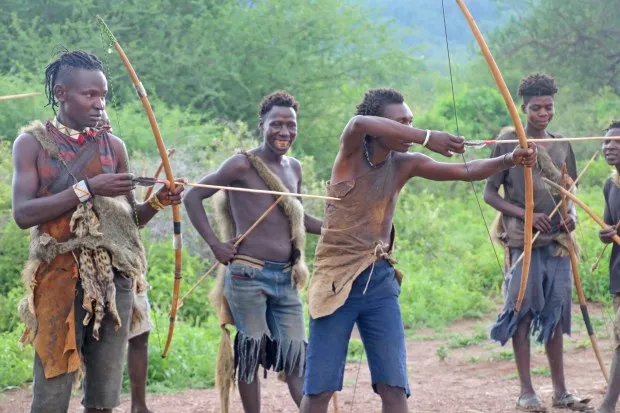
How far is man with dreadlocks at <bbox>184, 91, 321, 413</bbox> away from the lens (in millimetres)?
6082

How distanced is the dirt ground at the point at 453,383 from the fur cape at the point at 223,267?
0.95 m

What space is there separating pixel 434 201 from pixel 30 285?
1202 centimetres

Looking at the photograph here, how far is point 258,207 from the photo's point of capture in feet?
20.4

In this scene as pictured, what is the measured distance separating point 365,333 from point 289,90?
1231 cm

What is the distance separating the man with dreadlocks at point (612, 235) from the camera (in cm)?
643

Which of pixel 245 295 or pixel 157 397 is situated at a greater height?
pixel 245 295

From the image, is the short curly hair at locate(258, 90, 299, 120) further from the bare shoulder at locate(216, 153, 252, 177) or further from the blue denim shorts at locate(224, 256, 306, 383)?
the blue denim shorts at locate(224, 256, 306, 383)

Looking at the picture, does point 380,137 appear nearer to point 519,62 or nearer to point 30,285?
point 30,285

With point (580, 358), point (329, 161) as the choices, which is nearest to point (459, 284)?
point (580, 358)

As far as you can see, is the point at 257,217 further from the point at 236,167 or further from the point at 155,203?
the point at 155,203

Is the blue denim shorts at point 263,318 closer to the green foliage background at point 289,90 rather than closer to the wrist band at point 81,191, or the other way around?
the wrist band at point 81,191

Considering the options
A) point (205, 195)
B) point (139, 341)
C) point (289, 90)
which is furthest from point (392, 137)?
point (289, 90)

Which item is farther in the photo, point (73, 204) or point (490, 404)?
point (490, 404)

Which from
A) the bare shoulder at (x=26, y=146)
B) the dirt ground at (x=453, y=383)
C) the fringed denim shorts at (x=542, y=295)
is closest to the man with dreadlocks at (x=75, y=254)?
the bare shoulder at (x=26, y=146)
